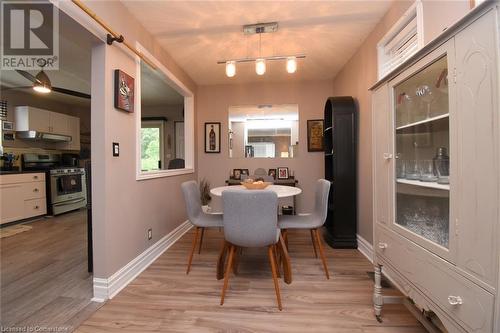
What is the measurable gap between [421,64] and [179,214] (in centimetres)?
308

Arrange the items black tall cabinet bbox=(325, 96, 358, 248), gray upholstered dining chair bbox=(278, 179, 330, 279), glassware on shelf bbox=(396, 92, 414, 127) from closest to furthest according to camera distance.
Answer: glassware on shelf bbox=(396, 92, 414, 127)
gray upholstered dining chair bbox=(278, 179, 330, 279)
black tall cabinet bbox=(325, 96, 358, 248)

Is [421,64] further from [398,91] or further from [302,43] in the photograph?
[302,43]

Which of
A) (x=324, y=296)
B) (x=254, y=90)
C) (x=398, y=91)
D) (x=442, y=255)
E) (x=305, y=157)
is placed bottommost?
(x=324, y=296)

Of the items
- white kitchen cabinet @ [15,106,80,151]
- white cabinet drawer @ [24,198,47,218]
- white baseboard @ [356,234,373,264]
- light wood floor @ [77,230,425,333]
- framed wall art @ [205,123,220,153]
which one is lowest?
light wood floor @ [77,230,425,333]

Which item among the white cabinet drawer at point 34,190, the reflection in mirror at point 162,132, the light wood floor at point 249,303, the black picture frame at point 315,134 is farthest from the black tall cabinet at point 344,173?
the white cabinet drawer at point 34,190

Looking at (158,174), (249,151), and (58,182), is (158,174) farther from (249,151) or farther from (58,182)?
(58,182)

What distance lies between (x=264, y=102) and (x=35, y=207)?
4.57 meters

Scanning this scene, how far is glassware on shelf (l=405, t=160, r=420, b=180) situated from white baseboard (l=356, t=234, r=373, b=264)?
53.2 inches

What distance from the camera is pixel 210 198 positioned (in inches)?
159

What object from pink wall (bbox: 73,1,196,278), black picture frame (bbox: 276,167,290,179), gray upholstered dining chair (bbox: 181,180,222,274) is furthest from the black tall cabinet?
pink wall (bbox: 73,1,196,278)

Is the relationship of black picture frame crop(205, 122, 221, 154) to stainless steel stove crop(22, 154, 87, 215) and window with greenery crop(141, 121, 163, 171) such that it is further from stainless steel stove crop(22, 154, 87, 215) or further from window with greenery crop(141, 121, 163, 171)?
stainless steel stove crop(22, 154, 87, 215)

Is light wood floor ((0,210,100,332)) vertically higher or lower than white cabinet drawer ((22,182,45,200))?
lower

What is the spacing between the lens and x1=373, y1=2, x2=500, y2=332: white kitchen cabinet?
2.47 feet

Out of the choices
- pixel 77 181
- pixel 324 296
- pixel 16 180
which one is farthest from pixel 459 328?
pixel 77 181
